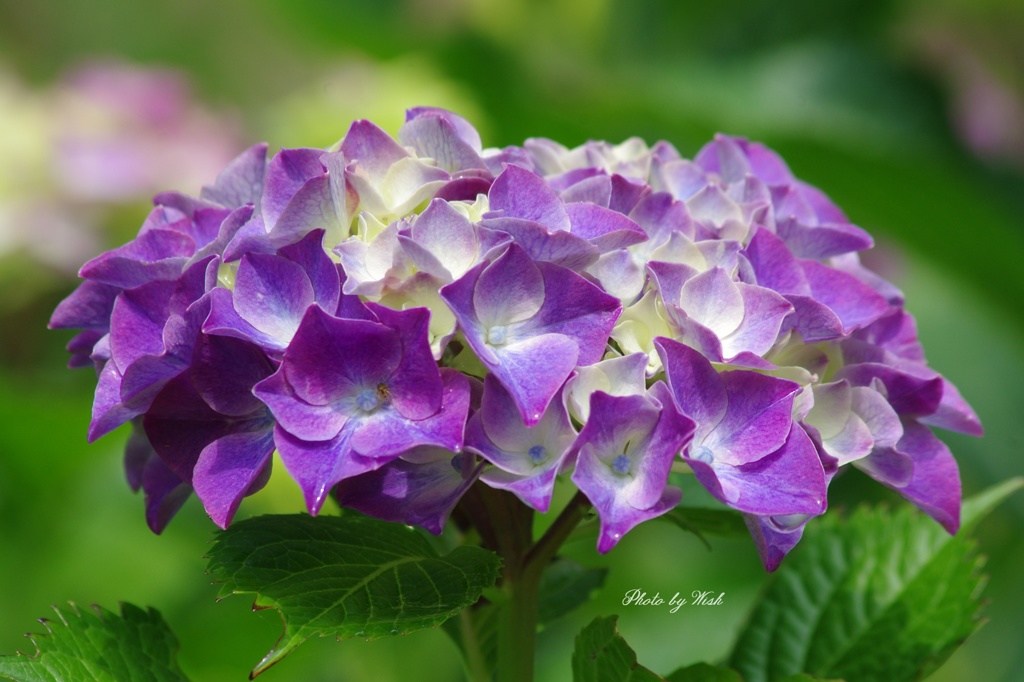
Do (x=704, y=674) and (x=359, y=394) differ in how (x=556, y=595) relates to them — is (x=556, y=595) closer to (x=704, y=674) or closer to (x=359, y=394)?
(x=704, y=674)

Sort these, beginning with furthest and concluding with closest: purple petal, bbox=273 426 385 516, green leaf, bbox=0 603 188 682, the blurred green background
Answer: the blurred green background, green leaf, bbox=0 603 188 682, purple petal, bbox=273 426 385 516

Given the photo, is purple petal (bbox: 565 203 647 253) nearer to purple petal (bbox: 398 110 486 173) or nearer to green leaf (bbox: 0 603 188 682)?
purple petal (bbox: 398 110 486 173)

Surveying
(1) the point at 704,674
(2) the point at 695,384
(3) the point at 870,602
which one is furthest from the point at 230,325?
(3) the point at 870,602

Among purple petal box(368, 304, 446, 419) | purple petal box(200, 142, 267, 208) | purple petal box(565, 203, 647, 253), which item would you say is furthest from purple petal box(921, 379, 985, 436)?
purple petal box(200, 142, 267, 208)

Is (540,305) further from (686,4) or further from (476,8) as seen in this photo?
(686,4)

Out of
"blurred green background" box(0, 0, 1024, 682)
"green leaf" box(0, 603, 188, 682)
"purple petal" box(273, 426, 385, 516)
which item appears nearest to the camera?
"purple petal" box(273, 426, 385, 516)

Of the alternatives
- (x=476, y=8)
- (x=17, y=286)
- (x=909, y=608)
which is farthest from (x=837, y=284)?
(x=476, y=8)

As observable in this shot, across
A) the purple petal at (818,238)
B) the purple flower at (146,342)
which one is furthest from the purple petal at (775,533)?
the purple flower at (146,342)
